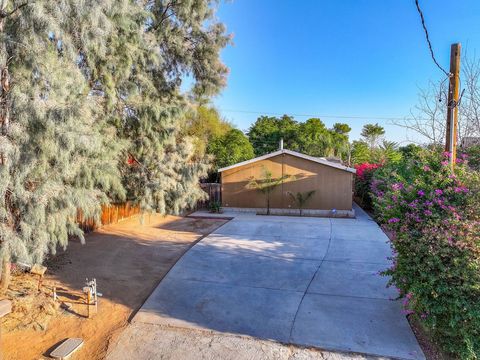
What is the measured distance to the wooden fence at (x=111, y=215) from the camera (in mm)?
9302

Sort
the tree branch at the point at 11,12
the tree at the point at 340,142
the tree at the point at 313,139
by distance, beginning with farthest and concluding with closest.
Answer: the tree at the point at 313,139 < the tree at the point at 340,142 < the tree branch at the point at 11,12

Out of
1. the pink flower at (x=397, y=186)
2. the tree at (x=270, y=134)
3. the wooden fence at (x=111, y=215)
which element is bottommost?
the wooden fence at (x=111, y=215)

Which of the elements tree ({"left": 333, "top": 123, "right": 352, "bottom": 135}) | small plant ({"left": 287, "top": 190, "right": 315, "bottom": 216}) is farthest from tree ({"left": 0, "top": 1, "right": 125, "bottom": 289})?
tree ({"left": 333, "top": 123, "right": 352, "bottom": 135})

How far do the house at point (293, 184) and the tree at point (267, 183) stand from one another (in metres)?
0.10

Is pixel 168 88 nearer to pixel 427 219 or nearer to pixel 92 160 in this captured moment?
pixel 92 160

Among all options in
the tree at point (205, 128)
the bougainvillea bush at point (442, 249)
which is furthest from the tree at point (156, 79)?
the tree at point (205, 128)

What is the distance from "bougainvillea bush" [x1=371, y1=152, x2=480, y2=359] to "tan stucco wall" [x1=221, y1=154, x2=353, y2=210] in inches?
344

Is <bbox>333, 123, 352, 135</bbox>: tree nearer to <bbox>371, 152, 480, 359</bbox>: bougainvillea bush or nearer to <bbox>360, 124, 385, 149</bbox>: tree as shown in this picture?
<bbox>360, 124, 385, 149</bbox>: tree

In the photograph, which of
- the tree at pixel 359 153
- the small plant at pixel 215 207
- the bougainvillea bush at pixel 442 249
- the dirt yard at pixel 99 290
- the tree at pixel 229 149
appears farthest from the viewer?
the tree at pixel 359 153

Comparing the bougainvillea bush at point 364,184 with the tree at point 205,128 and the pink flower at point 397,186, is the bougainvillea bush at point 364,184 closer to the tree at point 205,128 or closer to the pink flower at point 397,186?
the tree at point 205,128

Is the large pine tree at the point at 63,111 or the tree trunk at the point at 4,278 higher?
the large pine tree at the point at 63,111

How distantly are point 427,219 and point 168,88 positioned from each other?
28.0 feet

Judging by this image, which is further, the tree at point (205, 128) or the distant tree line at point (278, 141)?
the tree at point (205, 128)

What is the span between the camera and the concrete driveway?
4.12 m
